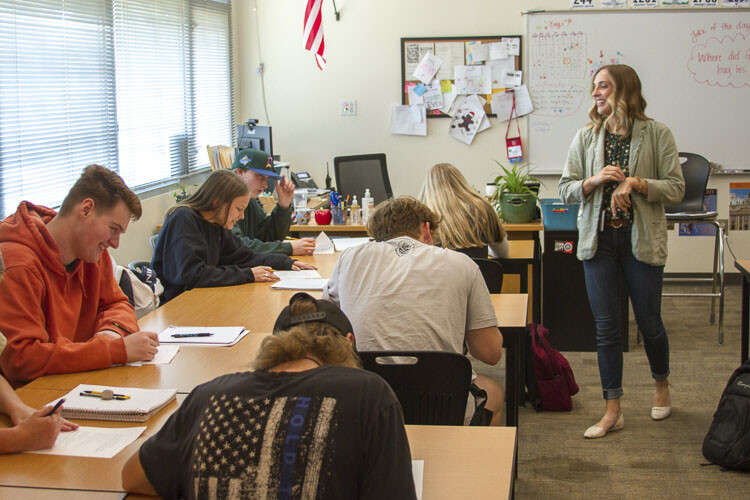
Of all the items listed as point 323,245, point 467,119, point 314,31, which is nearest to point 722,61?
point 467,119

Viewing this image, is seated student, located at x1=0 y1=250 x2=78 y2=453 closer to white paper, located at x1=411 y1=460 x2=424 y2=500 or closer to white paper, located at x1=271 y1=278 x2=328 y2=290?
white paper, located at x1=411 y1=460 x2=424 y2=500

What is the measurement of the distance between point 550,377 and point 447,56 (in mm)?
3298

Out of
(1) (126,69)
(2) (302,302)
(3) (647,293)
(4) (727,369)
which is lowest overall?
(4) (727,369)

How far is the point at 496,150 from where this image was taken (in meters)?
6.18

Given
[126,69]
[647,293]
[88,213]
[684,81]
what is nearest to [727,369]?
[647,293]

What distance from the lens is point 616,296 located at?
10.4ft

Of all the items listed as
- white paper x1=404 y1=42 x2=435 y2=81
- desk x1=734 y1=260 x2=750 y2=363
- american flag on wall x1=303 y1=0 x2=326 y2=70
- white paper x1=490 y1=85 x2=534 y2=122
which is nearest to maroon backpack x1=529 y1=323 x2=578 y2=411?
desk x1=734 y1=260 x2=750 y2=363

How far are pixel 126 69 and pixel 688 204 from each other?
3.70m

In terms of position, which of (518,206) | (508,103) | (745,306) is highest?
(508,103)

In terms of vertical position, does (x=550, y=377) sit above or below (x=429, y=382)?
below

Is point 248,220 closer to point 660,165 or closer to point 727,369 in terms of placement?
point 660,165

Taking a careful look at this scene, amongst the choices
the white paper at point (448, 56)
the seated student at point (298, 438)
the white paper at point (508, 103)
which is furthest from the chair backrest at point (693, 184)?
the seated student at point (298, 438)

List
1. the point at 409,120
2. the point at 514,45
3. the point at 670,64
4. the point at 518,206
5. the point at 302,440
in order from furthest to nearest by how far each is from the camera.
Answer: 1. the point at 409,120
2. the point at 514,45
3. the point at 670,64
4. the point at 518,206
5. the point at 302,440

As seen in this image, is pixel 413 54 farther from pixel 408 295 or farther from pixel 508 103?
pixel 408 295
